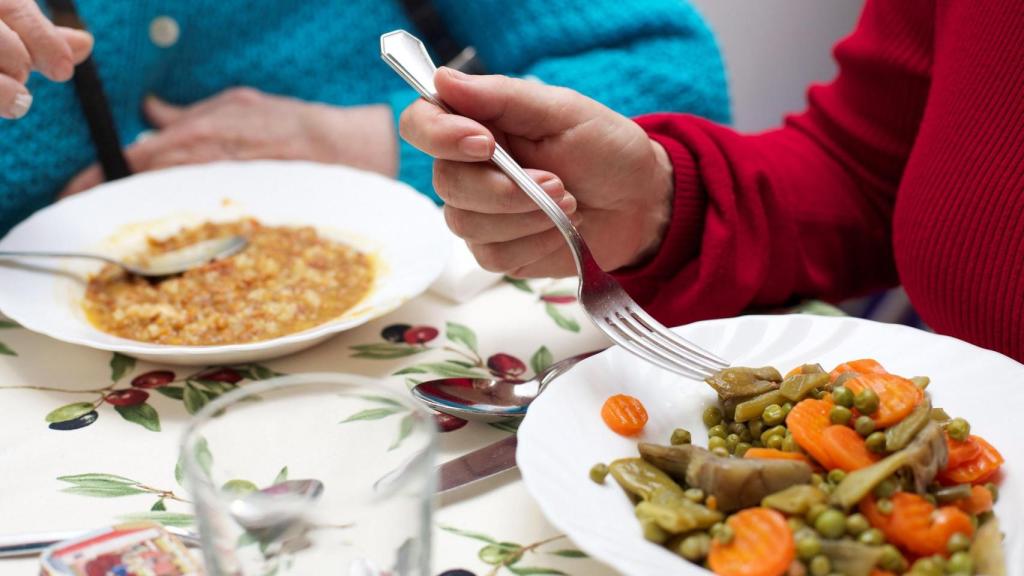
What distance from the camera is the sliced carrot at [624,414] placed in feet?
2.45

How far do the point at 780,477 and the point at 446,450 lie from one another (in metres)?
0.31

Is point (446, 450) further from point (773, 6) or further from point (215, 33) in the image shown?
point (773, 6)

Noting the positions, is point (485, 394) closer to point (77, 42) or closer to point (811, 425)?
point (811, 425)

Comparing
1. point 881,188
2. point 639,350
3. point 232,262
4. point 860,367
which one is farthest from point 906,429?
point 232,262

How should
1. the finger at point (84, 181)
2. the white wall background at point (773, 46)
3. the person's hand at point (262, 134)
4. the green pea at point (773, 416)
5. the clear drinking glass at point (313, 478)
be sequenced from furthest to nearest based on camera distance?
the white wall background at point (773, 46), the person's hand at point (262, 134), the finger at point (84, 181), the green pea at point (773, 416), the clear drinking glass at point (313, 478)

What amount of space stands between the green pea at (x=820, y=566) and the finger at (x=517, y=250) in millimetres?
491

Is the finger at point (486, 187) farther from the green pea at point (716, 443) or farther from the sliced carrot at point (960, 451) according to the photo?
the sliced carrot at point (960, 451)

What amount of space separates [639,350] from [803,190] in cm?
48

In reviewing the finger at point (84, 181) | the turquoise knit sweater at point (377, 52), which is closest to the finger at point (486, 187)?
the turquoise knit sweater at point (377, 52)

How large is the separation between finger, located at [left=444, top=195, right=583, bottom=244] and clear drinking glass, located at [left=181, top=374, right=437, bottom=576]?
0.36 meters

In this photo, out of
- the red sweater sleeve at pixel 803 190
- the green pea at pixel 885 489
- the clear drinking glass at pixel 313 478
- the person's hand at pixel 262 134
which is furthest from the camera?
the person's hand at pixel 262 134

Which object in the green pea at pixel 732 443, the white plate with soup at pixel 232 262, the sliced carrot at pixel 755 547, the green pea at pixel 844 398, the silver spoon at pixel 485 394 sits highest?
the green pea at pixel 844 398

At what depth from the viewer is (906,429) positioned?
658 millimetres

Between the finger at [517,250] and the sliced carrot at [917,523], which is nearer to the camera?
the sliced carrot at [917,523]
